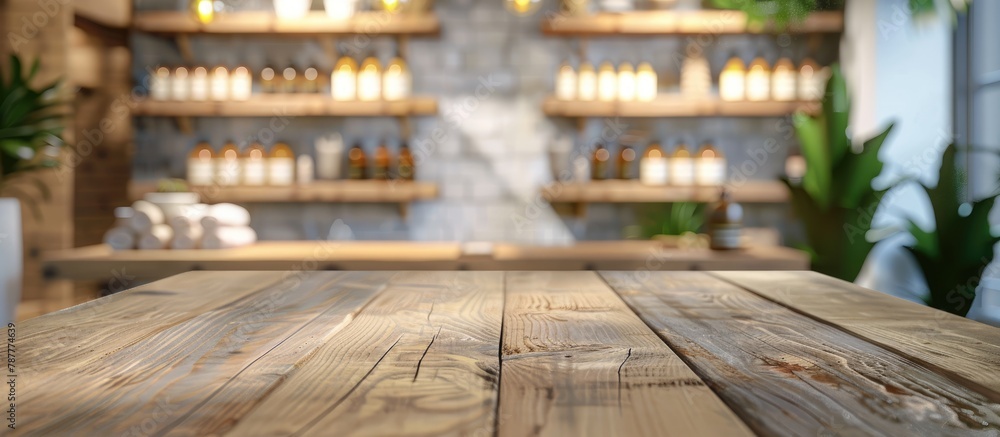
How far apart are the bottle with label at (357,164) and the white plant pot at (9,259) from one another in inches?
58.2

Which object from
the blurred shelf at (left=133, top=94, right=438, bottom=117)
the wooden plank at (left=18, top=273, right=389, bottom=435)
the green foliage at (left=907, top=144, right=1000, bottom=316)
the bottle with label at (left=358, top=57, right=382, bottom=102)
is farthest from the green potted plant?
the green foliage at (left=907, top=144, right=1000, bottom=316)

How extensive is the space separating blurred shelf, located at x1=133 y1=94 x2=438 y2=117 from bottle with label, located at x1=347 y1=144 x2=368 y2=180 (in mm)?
244

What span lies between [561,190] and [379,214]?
3.21ft

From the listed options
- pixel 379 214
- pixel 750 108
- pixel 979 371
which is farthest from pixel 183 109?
pixel 979 371

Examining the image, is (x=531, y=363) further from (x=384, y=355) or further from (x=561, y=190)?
(x=561, y=190)

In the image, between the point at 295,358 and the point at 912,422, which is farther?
the point at 295,358

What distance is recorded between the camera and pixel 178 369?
2.07ft

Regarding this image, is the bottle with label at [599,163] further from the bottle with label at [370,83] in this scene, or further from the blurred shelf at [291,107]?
the bottle with label at [370,83]

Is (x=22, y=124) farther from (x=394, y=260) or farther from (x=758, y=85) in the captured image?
(x=758, y=85)

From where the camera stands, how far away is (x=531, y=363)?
25.5 inches

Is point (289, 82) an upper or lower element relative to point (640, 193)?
upper

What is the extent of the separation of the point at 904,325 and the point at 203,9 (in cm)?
328

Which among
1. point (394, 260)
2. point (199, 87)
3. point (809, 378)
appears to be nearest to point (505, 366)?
point (809, 378)

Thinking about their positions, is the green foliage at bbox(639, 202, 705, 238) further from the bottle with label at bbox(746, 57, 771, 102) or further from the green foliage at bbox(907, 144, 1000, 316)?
the green foliage at bbox(907, 144, 1000, 316)
